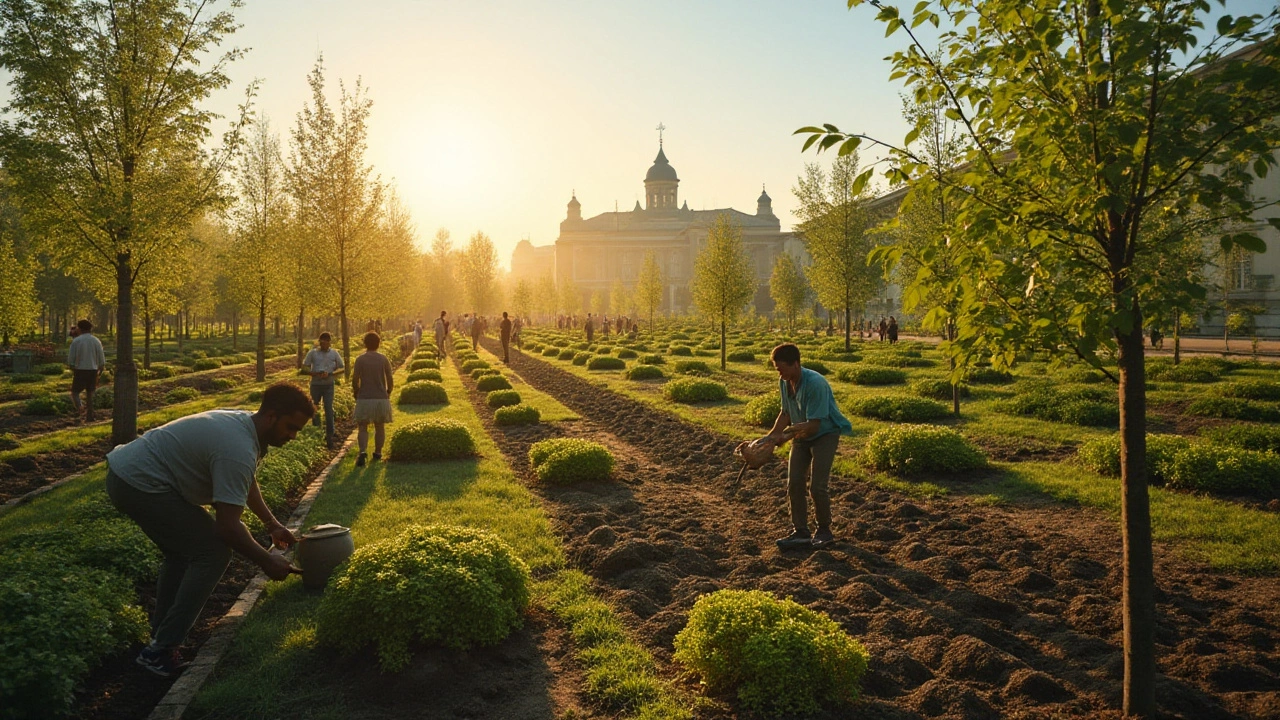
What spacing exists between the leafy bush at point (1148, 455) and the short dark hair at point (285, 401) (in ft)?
30.9

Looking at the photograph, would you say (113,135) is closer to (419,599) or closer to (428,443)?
(428,443)

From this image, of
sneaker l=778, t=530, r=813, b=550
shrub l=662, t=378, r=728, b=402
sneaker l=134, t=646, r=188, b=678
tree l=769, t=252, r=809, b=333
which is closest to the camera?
sneaker l=134, t=646, r=188, b=678

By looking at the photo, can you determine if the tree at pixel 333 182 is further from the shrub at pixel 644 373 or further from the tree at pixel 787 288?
the tree at pixel 787 288

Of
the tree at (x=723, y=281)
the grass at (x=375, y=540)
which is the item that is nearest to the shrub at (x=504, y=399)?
the grass at (x=375, y=540)

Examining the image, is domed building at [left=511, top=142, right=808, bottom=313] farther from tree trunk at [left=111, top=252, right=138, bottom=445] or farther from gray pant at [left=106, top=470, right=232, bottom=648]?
gray pant at [left=106, top=470, right=232, bottom=648]

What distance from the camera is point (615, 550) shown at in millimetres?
6750

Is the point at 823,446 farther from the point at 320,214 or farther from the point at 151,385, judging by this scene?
the point at 151,385

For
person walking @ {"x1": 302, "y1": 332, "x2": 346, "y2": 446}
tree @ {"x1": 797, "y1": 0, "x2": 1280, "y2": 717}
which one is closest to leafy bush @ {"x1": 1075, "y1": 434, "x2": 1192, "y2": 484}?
tree @ {"x1": 797, "y1": 0, "x2": 1280, "y2": 717}

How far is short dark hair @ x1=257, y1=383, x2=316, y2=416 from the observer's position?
14.8 ft

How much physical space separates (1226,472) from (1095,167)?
22.3ft

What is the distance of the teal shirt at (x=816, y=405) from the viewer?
679 centimetres

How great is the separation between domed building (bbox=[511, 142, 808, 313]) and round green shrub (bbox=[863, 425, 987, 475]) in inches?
3921

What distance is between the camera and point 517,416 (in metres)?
15.2

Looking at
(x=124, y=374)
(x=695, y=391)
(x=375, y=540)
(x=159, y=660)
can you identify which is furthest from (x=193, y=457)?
(x=695, y=391)
